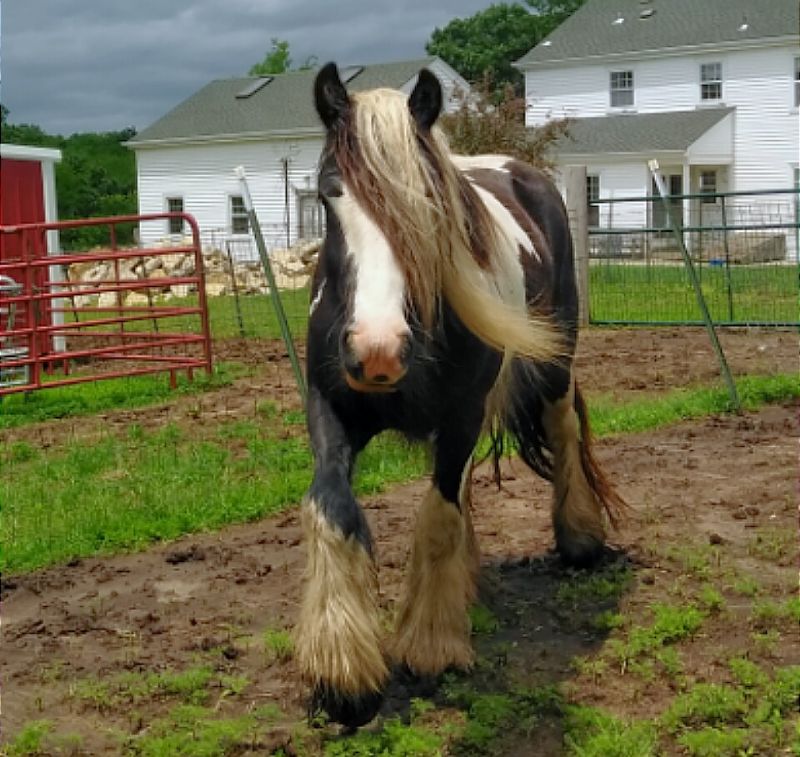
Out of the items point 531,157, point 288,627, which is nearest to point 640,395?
point 288,627

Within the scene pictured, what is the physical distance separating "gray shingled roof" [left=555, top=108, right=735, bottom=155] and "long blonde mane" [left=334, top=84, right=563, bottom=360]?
3016cm

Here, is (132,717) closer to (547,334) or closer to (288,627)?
(288,627)

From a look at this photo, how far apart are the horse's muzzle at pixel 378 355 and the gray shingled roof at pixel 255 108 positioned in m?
34.3

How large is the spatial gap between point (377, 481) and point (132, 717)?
317cm

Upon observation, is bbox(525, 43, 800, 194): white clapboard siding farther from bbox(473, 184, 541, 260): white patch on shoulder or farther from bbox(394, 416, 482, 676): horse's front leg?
bbox(394, 416, 482, 676): horse's front leg

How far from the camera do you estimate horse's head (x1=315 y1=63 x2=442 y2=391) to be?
285cm

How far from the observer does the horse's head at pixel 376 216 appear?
2.85 metres

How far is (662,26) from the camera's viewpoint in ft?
124

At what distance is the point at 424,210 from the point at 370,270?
32 centimetres

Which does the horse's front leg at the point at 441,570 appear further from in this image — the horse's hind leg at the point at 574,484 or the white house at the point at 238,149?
the white house at the point at 238,149

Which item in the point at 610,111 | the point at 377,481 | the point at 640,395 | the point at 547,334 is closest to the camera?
the point at 547,334

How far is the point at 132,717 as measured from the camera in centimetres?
341

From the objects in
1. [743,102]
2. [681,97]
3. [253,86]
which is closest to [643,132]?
[681,97]

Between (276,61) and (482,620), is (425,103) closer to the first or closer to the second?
(482,620)
